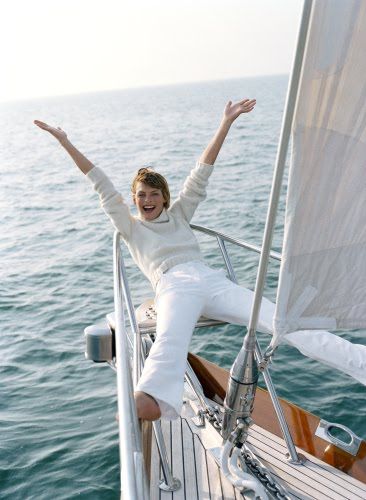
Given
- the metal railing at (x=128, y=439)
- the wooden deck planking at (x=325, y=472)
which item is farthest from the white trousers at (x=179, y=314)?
the wooden deck planking at (x=325, y=472)

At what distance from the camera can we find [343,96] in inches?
78.3

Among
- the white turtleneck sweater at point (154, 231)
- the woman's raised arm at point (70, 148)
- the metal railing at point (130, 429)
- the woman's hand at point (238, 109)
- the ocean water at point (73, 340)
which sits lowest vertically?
the ocean water at point (73, 340)

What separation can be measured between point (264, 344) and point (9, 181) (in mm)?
17753

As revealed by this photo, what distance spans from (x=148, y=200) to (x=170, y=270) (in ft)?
1.99

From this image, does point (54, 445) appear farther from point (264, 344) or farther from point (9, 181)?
point (9, 181)

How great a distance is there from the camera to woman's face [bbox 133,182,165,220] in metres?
4.13

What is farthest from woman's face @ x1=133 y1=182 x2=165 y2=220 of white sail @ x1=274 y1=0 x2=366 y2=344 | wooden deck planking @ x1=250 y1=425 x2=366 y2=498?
white sail @ x1=274 y1=0 x2=366 y2=344

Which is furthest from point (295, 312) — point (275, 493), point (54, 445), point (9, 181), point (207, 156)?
point (9, 181)

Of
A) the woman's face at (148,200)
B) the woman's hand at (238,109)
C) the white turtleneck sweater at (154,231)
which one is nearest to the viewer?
the woman's hand at (238,109)

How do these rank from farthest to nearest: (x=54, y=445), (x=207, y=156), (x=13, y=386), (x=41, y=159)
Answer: (x=41, y=159)
(x=13, y=386)
(x=54, y=445)
(x=207, y=156)

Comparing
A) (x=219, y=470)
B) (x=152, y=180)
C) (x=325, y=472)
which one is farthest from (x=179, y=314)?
(x=152, y=180)

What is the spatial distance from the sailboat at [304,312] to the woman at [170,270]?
190mm

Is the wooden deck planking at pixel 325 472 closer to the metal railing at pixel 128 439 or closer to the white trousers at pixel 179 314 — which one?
the white trousers at pixel 179 314

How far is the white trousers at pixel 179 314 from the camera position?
2746 mm
